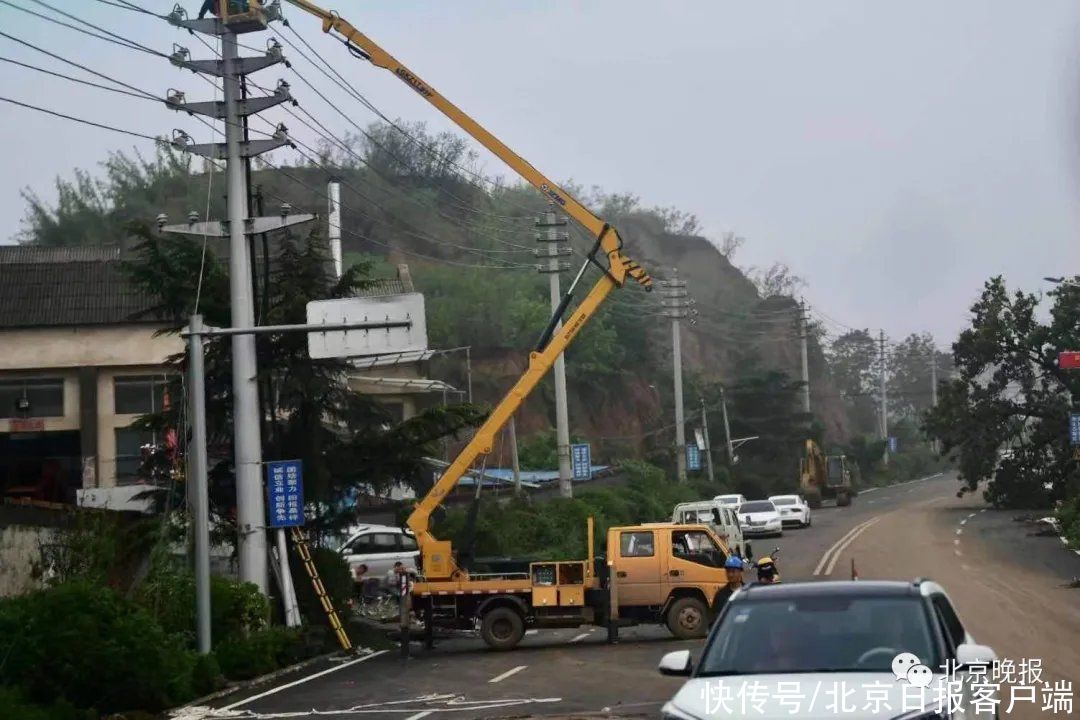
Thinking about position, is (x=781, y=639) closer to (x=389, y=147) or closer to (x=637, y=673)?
(x=637, y=673)

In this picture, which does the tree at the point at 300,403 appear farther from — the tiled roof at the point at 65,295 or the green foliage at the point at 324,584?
the tiled roof at the point at 65,295

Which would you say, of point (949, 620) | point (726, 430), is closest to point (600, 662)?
point (949, 620)

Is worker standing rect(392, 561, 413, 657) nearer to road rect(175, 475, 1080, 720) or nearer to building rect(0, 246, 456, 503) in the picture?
road rect(175, 475, 1080, 720)

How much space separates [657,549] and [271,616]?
7.33 meters

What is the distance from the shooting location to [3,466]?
4600 cm

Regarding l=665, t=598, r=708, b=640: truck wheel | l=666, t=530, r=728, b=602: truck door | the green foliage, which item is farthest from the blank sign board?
the green foliage

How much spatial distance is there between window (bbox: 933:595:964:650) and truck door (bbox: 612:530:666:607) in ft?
54.2

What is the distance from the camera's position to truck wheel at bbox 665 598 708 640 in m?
26.4

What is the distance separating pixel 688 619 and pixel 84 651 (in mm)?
11750

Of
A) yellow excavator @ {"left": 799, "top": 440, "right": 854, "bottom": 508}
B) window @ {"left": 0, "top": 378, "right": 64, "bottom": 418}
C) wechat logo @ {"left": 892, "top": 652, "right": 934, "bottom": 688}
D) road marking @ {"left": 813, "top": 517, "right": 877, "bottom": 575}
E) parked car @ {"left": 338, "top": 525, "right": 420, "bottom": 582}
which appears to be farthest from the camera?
yellow excavator @ {"left": 799, "top": 440, "right": 854, "bottom": 508}

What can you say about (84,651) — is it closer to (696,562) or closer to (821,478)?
(696,562)

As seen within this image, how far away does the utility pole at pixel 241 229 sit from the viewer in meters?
27.1

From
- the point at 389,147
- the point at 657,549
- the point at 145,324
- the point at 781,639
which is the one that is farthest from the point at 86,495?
the point at 389,147

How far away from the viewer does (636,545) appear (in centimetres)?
2705
